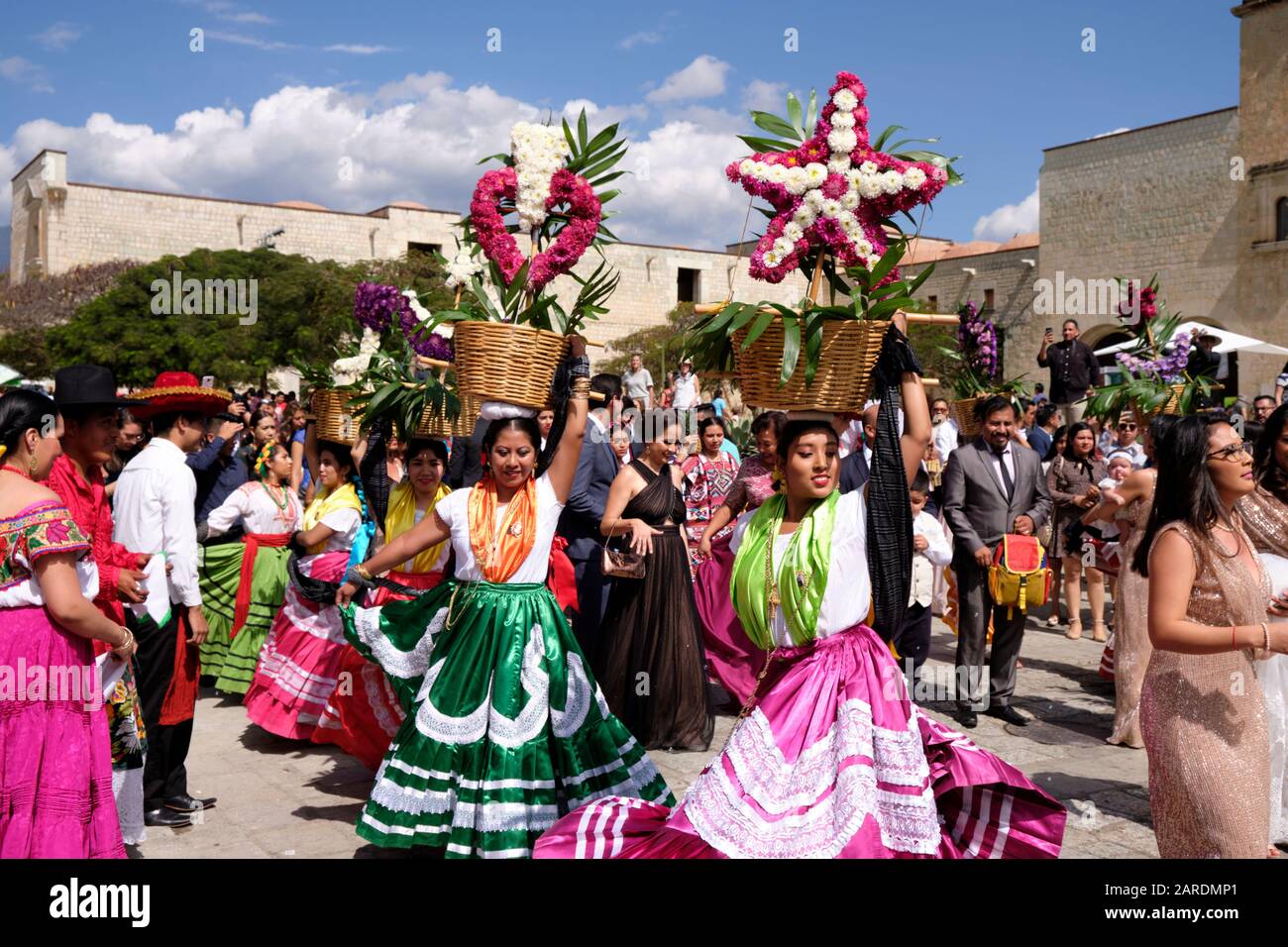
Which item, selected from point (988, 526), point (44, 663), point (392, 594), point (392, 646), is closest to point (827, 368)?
point (392, 646)

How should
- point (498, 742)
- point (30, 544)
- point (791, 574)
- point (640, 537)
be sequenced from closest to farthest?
point (30, 544) → point (791, 574) → point (498, 742) → point (640, 537)

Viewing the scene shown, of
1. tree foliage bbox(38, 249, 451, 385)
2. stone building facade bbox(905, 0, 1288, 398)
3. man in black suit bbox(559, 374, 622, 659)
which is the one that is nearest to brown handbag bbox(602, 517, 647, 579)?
man in black suit bbox(559, 374, 622, 659)

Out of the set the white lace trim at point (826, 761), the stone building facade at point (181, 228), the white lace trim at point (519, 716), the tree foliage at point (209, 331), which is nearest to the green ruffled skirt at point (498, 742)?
the white lace trim at point (519, 716)

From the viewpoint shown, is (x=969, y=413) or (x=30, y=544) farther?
(x=969, y=413)

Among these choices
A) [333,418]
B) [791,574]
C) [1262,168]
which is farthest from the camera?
[1262,168]

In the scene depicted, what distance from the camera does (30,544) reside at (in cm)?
359

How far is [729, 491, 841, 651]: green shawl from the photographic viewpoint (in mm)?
3672

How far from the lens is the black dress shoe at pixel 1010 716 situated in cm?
706

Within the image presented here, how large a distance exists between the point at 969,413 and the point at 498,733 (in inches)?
171

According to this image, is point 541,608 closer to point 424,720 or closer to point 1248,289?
point 424,720

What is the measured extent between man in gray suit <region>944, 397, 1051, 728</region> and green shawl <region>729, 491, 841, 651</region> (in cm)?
355

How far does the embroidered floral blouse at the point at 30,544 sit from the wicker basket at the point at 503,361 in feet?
4.88

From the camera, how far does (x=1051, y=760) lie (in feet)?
20.6

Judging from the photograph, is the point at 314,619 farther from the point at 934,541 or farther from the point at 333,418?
the point at 934,541
